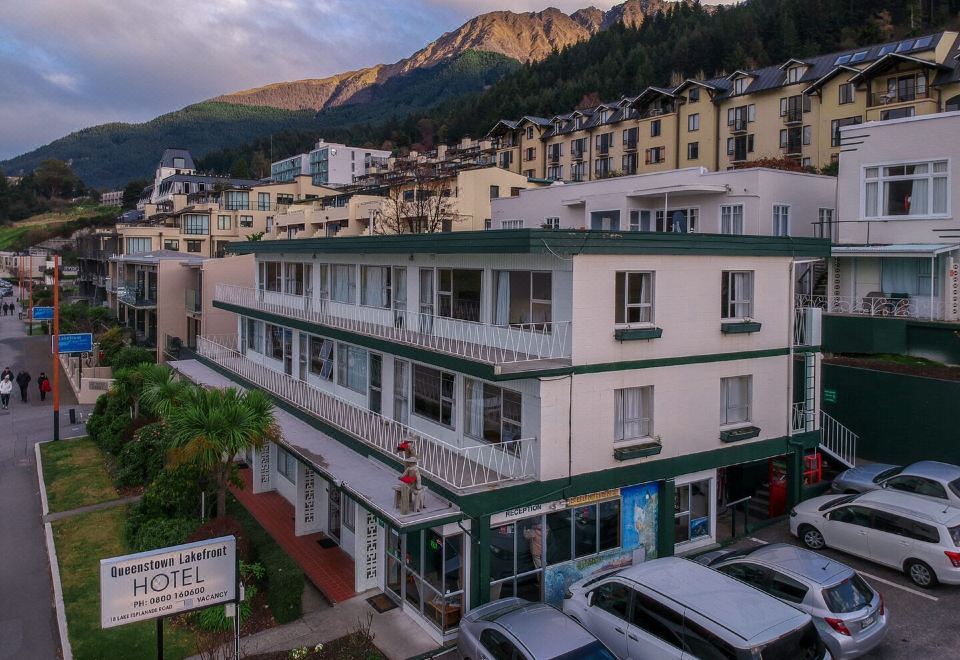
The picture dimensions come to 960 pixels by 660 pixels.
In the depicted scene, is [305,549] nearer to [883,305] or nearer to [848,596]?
[848,596]

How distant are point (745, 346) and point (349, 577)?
35.9 ft

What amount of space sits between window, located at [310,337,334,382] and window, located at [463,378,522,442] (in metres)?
7.76

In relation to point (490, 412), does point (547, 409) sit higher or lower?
higher

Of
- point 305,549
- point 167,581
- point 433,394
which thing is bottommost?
point 305,549

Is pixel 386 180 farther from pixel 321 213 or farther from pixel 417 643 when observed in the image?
pixel 417 643

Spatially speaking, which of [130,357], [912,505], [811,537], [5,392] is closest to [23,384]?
[5,392]

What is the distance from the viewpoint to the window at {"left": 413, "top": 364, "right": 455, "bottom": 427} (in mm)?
16953

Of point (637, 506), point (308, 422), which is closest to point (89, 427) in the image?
point (308, 422)

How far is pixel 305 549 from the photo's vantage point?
1864 centimetres

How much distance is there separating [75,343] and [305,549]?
19889 millimetres

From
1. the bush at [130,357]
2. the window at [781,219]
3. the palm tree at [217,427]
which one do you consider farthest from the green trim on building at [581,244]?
the bush at [130,357]

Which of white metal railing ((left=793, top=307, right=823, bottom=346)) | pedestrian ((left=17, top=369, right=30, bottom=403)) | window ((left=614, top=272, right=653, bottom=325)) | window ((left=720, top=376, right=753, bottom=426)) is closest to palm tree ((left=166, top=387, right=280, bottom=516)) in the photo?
window ((left=614, top=272, right=653, bottom=325))

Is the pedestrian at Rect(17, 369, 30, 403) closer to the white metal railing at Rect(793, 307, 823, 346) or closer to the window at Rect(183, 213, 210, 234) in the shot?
the window at Rect(183, 213, 210, 234)

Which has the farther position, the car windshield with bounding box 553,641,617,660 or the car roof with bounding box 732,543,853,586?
the car roof with bounding box 732,543,853,586
